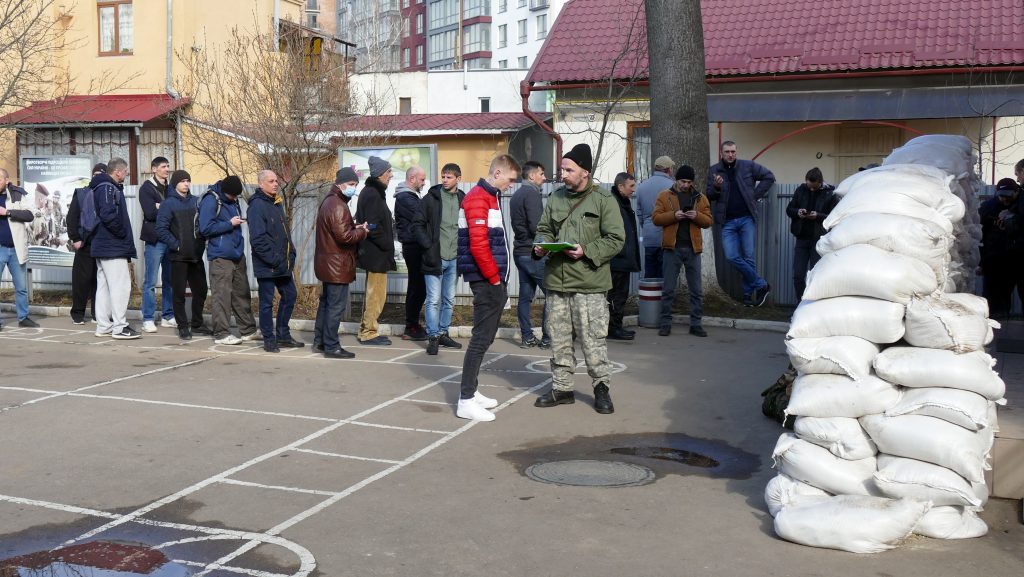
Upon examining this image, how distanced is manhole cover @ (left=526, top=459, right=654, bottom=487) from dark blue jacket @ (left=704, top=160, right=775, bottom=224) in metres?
8.62

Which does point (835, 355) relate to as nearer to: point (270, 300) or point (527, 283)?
point (527, 283)

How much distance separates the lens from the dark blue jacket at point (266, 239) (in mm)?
11367

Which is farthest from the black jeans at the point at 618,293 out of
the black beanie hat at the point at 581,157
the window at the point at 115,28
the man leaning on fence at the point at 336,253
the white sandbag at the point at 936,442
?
the window at the point at 115,28

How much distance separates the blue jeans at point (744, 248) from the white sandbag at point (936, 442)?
9.52 meters

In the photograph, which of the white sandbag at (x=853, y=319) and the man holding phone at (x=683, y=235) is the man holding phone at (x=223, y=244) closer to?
the man holding phone at (x=683, y=235)

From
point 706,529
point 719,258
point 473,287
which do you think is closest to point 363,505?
point 706,529

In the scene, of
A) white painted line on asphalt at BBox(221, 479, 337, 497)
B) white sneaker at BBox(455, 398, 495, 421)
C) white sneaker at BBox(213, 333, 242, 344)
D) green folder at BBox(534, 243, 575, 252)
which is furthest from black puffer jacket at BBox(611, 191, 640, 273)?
white painted line on asphalt at BBox(221, 479, 337, 497)

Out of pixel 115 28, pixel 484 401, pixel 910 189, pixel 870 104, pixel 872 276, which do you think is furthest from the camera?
pixel 115 28

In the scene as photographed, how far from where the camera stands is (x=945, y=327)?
228 inches

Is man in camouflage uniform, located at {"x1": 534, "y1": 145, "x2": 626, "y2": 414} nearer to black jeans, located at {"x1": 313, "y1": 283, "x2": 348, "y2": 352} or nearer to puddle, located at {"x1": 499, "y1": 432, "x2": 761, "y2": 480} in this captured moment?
puddle, located at {"x1": 499, "y1": 432, "x2": 761, "y2": 480}

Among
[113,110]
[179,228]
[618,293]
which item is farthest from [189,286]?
[113,110]

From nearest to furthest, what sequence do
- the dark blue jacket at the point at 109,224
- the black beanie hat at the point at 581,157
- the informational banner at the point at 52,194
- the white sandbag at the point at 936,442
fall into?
the white sandbag at the point at 936,442 < the black beanie hat at the point at 581,157 < the dark blue jacket at the point at 109,224 < the informational banner at the point at 52,194

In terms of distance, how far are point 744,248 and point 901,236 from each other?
9075 millimetres

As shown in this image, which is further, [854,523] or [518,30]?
[518,30]
